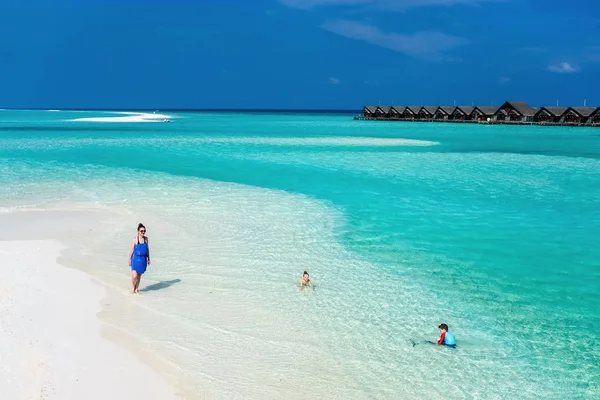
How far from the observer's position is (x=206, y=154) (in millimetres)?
33531

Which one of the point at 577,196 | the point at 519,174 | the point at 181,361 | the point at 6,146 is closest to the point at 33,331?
the point at 181,361

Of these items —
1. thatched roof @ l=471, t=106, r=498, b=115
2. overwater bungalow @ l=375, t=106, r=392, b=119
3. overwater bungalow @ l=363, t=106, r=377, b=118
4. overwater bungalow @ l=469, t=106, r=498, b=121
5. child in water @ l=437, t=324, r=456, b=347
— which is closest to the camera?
child in water @ l=437, t=324, r=456, b=347

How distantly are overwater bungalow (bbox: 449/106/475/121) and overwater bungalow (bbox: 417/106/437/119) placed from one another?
3.82 meters

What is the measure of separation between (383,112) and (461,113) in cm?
1740

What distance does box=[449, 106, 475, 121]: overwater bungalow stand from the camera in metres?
89.9

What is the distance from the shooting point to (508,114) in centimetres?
8394

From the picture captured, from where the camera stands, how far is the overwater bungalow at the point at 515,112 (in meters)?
82.6

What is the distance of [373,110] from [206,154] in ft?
258

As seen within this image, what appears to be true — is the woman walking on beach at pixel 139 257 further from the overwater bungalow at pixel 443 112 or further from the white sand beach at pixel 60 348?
the overwater bungalow at pixel 443 112

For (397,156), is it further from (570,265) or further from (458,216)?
(570,265)

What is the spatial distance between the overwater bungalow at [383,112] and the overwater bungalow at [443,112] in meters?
11.5

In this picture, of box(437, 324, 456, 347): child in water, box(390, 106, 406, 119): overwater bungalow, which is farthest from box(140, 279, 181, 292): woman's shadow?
box(390, 106, 406, 119): overwater bungalow

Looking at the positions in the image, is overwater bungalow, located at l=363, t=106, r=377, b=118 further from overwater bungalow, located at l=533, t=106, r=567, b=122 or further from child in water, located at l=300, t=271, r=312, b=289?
child in water, located at l=300, t=271, r=312, b=289

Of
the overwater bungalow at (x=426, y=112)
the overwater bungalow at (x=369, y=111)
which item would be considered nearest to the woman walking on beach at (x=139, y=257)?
the overwater bungalow at (x=426, y=112)
